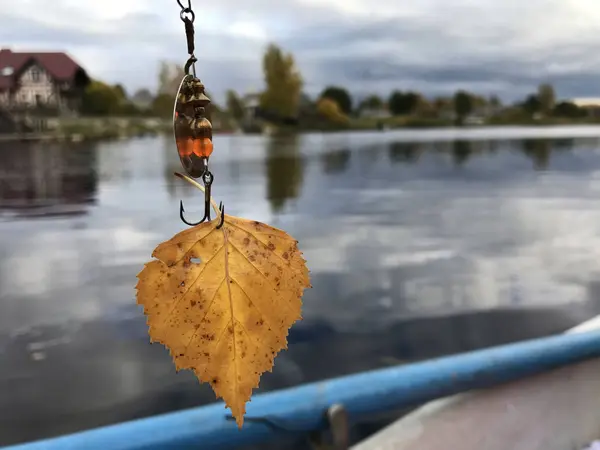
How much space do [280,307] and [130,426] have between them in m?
0.37

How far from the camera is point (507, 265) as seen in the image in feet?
13.1

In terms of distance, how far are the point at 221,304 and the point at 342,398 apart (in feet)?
1.37

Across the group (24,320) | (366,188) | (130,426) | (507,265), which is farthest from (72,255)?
(366,188)

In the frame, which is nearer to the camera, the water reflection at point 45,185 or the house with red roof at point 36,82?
the house with red roof at point 36,82

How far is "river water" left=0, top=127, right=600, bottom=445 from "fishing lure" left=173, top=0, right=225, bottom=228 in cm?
2

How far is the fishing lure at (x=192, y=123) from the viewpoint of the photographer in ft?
0.60

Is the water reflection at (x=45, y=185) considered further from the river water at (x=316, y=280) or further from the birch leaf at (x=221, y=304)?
the birch leaf at (x=221, y=304)

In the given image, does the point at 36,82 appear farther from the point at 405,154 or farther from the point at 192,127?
the point at 405,154

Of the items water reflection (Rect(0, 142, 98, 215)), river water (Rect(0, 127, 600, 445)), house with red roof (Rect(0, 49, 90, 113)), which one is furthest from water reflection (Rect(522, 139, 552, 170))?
house with red roof (Rect(0, 49, 90, 113))

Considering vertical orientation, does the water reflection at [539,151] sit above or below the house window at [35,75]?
below

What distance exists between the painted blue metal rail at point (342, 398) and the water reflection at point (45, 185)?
6.54m

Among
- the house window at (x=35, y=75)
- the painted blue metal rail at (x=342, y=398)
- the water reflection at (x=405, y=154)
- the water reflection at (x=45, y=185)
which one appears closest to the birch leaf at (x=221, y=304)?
the painted blue metal rail at (x=342, y=398)

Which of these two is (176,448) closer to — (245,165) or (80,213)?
(80,213)

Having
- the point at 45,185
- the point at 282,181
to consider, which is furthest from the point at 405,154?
the point at 45,185
